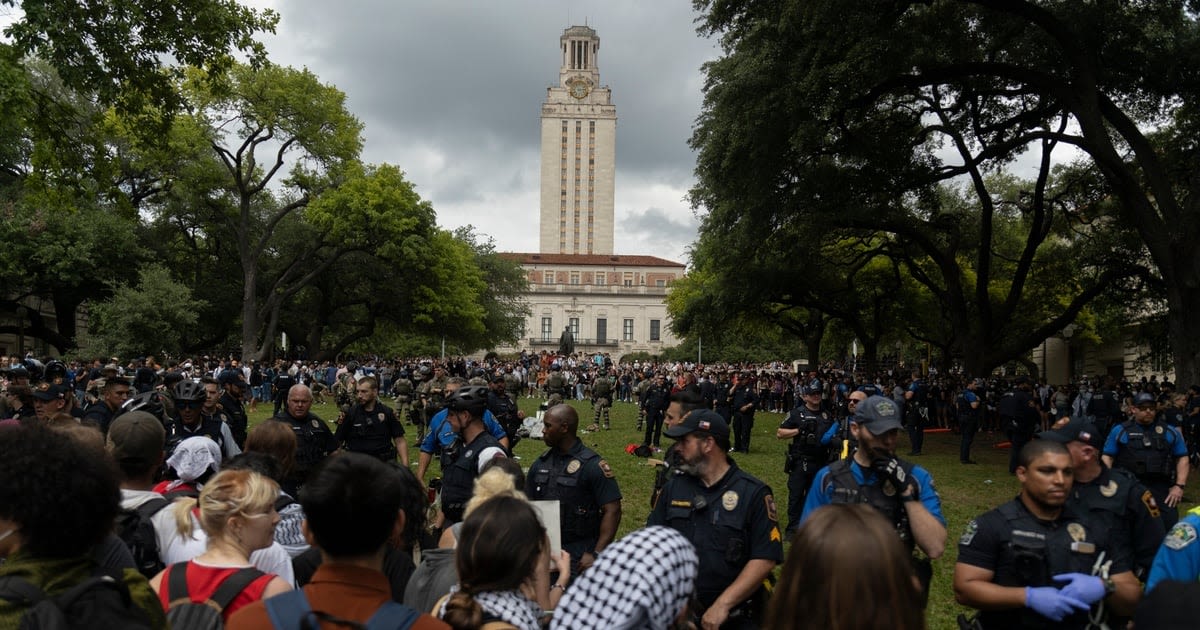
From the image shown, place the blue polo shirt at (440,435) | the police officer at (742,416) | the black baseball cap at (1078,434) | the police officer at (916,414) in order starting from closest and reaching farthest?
1. the black baseball cap at (1078,434)
2. the blue polo shirt at (440,435)
3. the police officer at (742,416)
4. the police officer at (916,414)

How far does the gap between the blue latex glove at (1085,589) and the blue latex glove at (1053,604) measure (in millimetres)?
25

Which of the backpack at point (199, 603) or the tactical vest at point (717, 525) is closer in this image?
the backpack at point (199, 603)

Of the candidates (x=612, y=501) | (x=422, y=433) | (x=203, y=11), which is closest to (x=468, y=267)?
(x=422, y=433)

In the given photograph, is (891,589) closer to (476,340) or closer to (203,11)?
(203,11)

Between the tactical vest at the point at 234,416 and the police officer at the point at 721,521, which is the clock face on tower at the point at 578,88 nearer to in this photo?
the tactical vest at the point at 234,416

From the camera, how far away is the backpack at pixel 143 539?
3554 mm

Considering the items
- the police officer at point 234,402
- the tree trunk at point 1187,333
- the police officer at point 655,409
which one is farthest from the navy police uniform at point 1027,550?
the tree trunk at point 1187,333

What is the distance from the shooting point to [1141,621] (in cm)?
228

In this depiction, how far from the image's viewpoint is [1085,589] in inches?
133

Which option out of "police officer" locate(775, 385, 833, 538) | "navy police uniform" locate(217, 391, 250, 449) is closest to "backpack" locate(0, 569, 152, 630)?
"navy police uniform" locate(217, 391, 250, 449)

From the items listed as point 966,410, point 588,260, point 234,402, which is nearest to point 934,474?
point 966,410

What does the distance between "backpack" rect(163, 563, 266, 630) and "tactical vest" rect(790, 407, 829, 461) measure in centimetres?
758

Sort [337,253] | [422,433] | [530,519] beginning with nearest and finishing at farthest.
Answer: [530,519] < [422,433] < [337,253]

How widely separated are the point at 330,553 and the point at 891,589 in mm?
1630
